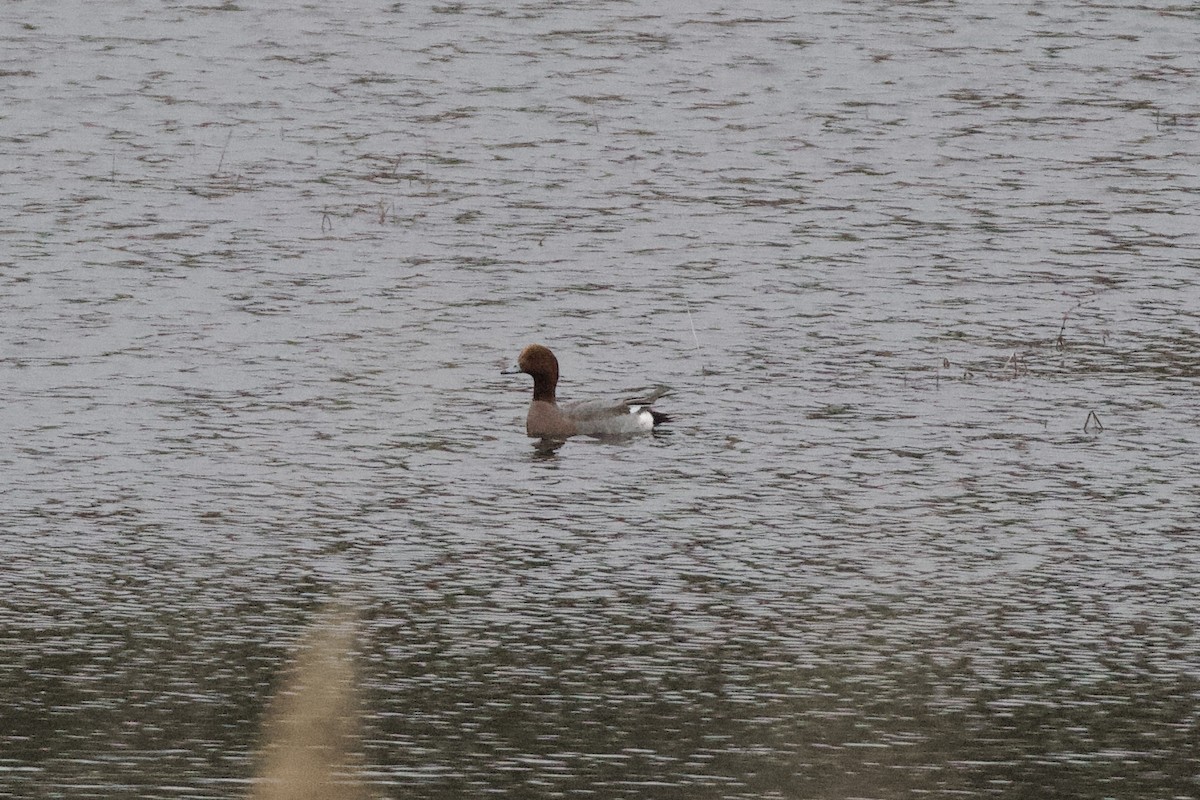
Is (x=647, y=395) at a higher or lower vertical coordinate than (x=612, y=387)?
higher

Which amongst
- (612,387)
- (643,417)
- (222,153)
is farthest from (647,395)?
(222,153)

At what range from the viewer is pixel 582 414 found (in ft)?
50.9

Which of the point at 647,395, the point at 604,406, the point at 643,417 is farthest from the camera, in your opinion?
the point at 647,395

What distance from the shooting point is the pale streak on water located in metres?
9.72

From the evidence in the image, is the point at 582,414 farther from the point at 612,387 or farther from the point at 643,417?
the point at 612,387

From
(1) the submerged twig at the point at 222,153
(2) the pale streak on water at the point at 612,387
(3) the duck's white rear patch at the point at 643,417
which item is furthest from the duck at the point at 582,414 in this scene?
(1) the submerged twig at the point at 222,153

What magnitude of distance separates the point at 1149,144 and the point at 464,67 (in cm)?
757

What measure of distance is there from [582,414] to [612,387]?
1009 mm

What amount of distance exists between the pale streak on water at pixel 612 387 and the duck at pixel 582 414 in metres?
0.28

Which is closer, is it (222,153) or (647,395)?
(647,395)

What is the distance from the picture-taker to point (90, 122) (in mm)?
24828

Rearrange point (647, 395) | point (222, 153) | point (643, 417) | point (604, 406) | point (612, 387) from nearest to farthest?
point (643, 417)
point (604, 406)
point (647, 395)
point (612, 387)
point (222, 153)

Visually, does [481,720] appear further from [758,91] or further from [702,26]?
[702,26]

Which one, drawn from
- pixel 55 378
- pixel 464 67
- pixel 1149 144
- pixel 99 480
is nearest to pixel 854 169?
pixel 1149 144
